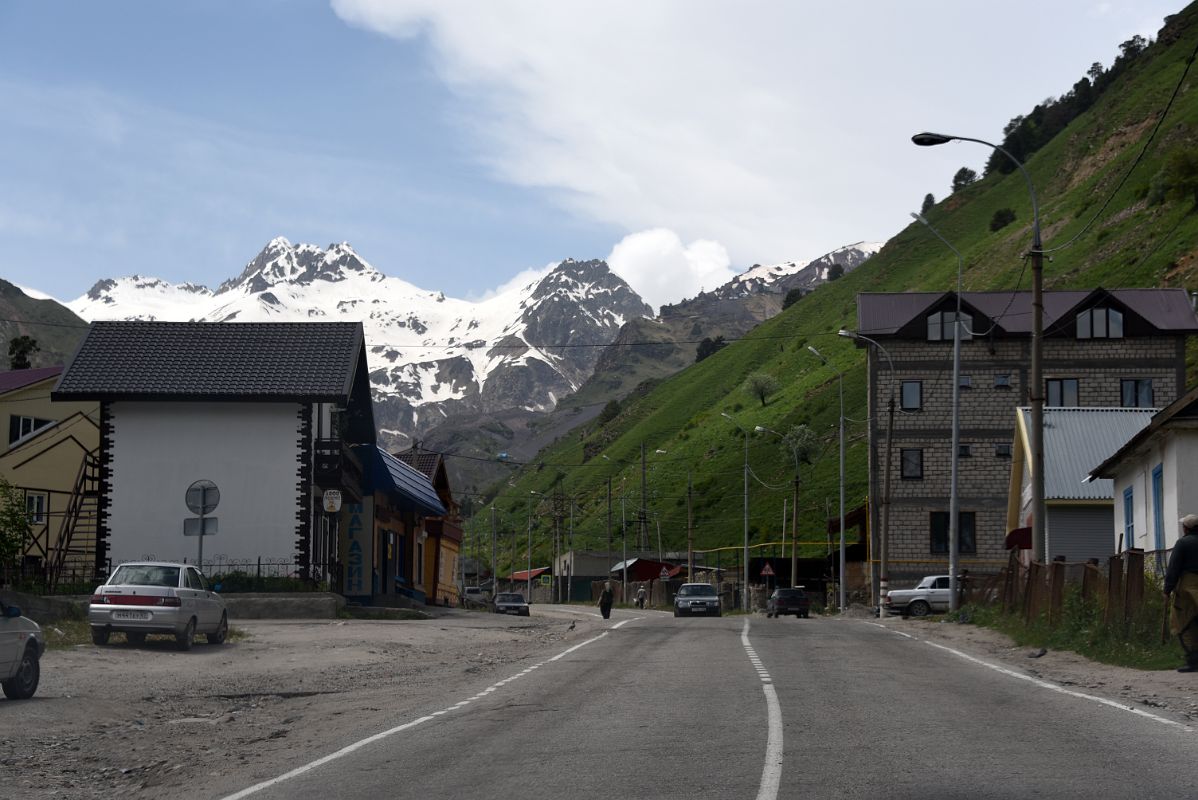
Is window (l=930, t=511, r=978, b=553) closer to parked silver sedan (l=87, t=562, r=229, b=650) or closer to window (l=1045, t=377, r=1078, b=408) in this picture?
window (l=1045, t=377, r=1078, b=408)

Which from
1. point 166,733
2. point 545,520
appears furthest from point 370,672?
point 545,520

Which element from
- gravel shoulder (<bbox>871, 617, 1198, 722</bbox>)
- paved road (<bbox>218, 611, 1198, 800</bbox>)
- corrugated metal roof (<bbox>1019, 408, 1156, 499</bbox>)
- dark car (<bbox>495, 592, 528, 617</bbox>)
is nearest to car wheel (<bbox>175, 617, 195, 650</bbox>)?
paved road (<bbox>218, 611, 1198, 800</bbox>)

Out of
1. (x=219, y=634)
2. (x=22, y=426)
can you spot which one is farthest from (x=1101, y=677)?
(x=22, y=426)

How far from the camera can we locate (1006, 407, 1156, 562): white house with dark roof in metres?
45.6

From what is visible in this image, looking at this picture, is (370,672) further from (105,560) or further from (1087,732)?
(105,560)

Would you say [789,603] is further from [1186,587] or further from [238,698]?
[238,698]

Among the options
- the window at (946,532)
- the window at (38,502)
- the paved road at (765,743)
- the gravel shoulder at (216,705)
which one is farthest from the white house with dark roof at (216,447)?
the window at (946,532)

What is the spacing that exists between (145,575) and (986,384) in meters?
49.7

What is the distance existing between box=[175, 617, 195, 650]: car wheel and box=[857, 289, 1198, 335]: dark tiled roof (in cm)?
4742

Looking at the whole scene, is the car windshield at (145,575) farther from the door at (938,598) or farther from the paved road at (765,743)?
the door at (938,598)

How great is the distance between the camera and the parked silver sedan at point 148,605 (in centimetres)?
2425

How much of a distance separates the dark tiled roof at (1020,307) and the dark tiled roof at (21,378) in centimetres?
3668

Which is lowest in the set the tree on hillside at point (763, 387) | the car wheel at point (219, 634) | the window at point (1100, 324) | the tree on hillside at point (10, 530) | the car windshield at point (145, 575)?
the car wheel at point (219, 634)

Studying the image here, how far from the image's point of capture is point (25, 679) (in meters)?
16.1
